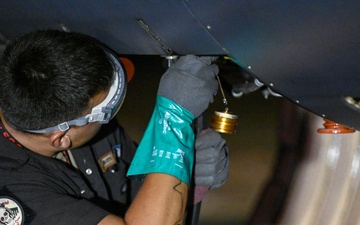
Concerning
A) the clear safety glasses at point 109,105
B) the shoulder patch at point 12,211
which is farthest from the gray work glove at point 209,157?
the shoulder patch at point 12,211

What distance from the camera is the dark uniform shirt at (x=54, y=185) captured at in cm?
114

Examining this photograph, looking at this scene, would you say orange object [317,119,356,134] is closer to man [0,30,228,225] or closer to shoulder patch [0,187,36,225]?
man [0,30,228,225]

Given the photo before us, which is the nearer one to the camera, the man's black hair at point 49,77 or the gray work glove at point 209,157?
the man's black hair at point 49,77

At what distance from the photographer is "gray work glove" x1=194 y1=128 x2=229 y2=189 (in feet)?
4.05

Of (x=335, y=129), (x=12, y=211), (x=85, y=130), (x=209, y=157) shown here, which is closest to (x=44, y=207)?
(x=12, y=211)

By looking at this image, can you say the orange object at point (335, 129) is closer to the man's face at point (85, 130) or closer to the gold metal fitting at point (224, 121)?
the gold metal fitting at point (224, 121)

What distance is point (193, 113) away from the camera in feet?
3.92

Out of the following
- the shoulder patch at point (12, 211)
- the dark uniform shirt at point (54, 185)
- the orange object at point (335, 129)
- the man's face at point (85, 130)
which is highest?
the orange object at point (335, 129)

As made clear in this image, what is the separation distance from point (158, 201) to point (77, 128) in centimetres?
19

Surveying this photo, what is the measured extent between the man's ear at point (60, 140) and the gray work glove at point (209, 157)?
0.78 feet

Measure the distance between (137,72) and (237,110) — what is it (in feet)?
0.88

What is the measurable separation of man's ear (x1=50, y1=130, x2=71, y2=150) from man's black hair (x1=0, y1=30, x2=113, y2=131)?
4 centimetres

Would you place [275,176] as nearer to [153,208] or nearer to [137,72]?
[137,72]

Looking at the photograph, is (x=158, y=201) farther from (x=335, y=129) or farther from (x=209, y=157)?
(x=335, y=129)
